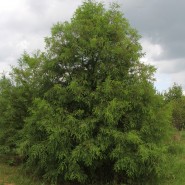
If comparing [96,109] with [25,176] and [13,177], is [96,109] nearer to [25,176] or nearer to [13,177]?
[25,176]

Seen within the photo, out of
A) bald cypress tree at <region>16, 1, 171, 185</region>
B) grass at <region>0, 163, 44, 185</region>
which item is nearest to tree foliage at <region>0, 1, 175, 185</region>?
bald cypress tree at <region>16, 1, 171, 185</region>

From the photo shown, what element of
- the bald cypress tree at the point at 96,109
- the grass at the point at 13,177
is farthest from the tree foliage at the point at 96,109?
the grass at the point at 13,177

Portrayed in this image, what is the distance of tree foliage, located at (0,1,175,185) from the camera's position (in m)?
8.37

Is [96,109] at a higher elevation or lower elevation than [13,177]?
higher

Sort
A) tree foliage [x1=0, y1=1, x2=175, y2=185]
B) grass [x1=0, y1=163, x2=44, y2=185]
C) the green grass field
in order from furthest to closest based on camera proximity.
Result: grass [x1=0, y1=163, x2=44, y2=185] → the green grass field → tree foliage [x1=0, y1=1, x2=175, y2=185]

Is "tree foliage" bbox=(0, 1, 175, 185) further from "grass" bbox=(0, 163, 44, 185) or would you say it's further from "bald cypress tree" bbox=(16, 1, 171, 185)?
"grass" bbox=(0, 163, 44, 185)

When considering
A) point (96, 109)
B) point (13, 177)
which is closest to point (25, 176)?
point (13, 177)

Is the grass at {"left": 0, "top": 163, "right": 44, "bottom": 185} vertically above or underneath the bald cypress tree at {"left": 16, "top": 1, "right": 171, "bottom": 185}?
underneath

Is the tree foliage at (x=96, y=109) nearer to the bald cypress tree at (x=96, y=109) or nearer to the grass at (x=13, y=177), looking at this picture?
the bald cypress tree at (x=96, y=109)

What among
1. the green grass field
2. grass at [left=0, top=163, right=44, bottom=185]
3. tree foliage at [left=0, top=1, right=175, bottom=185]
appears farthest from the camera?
grass at [left=0, top=163, right=44, bottom=185]

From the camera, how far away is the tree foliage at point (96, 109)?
27.5 feet

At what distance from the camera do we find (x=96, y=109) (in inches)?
336

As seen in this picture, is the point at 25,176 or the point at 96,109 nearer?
the point at 96,109

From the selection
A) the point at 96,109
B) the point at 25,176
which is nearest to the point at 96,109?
the point at 96,109
